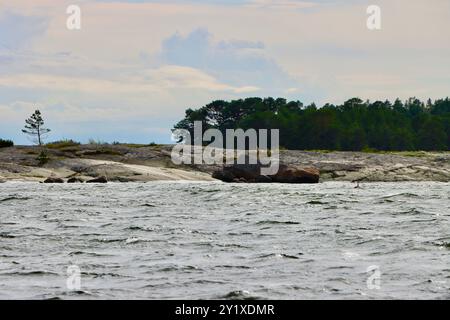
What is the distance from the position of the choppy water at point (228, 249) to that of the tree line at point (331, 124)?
88207mm

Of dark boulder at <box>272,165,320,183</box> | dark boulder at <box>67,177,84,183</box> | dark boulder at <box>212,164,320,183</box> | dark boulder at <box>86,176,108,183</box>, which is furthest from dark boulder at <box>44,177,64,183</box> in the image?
dark boulder at <box>272,165,320,183</box>

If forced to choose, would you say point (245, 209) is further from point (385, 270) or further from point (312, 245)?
point (385, 270)

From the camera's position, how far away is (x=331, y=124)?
131m

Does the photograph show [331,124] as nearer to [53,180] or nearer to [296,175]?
[296,175]

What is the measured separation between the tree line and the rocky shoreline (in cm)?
3600

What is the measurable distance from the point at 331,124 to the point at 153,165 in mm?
51861

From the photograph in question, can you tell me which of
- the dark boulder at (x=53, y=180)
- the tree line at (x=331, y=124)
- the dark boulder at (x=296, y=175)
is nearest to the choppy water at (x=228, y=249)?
the dark boulder at (x=53, y=180)

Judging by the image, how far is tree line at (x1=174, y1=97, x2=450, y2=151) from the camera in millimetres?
131750

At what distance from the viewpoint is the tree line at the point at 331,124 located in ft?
432

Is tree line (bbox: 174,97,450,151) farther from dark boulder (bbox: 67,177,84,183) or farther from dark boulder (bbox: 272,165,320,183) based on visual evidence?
dark boulder (bbox: 67,177,84,183)

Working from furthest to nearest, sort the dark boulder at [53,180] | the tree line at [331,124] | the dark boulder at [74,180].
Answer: the tree line at [331,124] < the dark boulder at [74,180] < the dark boulder at [53,180]

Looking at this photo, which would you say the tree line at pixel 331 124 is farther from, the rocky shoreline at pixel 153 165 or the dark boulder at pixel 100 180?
the dark boulder at pixel 100 180

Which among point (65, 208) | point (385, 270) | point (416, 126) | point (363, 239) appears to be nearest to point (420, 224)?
point (363, 239)

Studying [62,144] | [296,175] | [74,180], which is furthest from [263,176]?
[62,144]
